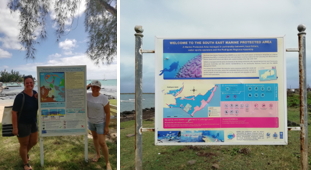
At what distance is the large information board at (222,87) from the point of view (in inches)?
88.7

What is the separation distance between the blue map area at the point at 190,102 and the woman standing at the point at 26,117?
8.39 feet

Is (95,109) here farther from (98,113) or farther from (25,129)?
(25,129)

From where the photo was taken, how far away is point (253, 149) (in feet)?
12.6

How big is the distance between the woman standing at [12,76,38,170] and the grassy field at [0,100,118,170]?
0.32 m

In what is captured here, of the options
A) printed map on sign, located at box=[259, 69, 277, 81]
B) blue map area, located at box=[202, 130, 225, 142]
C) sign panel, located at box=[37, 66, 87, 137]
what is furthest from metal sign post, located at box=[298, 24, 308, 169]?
sign panel, located at box=[37, 66, 87, 137]

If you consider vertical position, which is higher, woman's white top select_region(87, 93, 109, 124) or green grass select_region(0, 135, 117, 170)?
woman's white top select_region(87, 93, 109, 124)

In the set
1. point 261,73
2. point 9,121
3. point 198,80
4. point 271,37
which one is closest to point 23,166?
point 9,121

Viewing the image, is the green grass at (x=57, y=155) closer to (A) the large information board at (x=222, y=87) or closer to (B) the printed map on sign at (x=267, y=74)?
(A) the large information board at (x=222, y=87)

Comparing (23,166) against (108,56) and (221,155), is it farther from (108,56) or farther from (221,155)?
(221,155)

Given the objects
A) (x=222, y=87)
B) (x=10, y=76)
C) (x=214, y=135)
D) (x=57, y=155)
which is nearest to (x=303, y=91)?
(x=222, y=87)

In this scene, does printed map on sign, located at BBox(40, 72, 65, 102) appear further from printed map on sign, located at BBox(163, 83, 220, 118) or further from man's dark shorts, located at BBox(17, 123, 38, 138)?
printed map on sign, located at BBox(163, 83, 220, 118)

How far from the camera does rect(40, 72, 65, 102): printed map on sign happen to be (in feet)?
9.84

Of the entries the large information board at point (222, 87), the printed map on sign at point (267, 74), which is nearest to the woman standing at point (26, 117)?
the large information board at point (222, 87)

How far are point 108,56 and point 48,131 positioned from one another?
2.51 m
